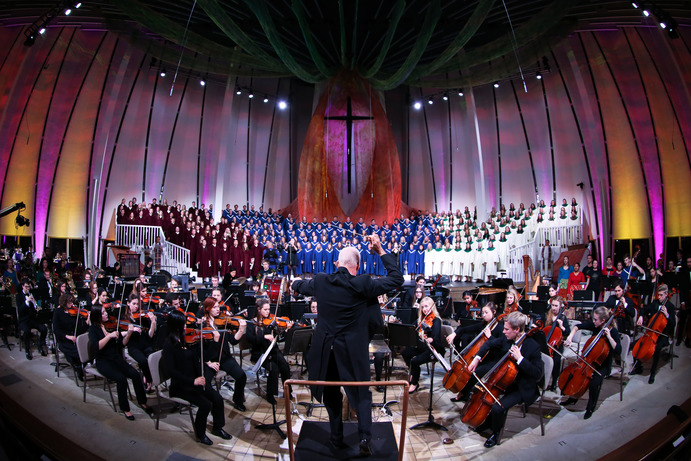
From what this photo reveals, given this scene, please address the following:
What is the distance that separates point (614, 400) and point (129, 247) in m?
14.5

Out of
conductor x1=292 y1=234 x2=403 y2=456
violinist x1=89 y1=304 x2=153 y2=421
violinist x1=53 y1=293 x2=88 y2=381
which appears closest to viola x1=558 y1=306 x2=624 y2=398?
conductor x1=292 y1=234 x2=403 y2=456

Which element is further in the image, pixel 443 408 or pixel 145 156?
pixel 145 156

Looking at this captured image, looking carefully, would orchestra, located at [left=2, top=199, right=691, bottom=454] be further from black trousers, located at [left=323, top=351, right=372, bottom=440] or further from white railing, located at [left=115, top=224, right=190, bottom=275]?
white railing, located at [left=115, top=224, right=190, bottom=275]

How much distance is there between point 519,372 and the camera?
4691mm

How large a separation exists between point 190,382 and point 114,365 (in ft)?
4.25

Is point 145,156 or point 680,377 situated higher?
point 145,156

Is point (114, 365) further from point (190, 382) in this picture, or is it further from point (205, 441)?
point (205, 441)

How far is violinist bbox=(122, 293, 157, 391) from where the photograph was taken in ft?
19.4

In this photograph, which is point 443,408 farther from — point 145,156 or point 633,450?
point 145,156

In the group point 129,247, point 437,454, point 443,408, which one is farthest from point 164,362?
A: point 129,247

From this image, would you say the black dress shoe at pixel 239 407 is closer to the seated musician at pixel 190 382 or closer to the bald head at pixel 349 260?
the seated musician at pixel 190 382

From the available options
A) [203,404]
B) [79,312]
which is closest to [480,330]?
[203,404]

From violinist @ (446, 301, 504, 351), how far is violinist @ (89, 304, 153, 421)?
361 centimetres

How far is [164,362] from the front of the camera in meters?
4.71
